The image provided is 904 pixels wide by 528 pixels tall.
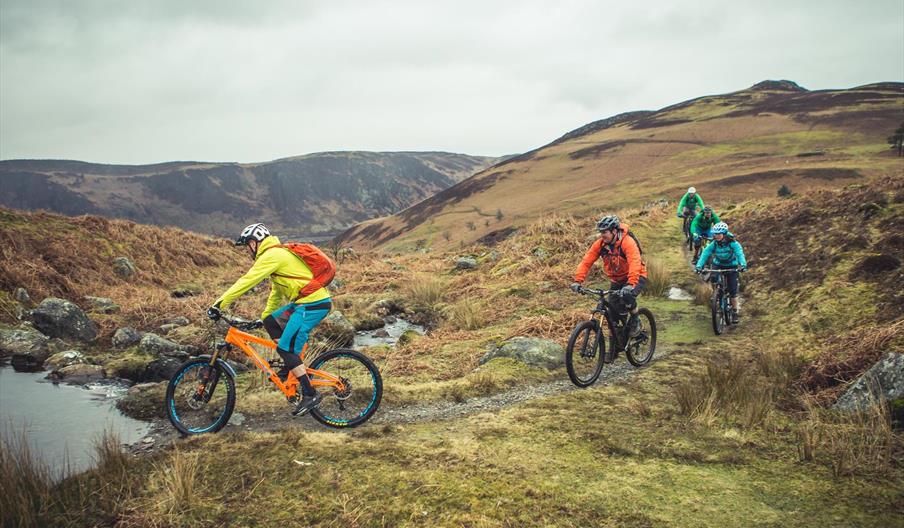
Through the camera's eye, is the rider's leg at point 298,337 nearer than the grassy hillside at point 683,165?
Yes

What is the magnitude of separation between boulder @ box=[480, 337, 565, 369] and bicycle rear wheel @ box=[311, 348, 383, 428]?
2.70 meters

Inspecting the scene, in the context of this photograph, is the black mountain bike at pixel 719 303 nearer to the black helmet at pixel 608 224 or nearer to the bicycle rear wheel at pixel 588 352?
the bicycle rear wheel at pixel 588 352

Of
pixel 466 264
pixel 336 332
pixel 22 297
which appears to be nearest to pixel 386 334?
pixel 336 332

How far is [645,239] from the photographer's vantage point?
19.5 m

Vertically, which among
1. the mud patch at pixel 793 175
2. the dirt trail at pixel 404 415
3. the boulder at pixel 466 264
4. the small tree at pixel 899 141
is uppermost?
the small tree at pixel 899 141

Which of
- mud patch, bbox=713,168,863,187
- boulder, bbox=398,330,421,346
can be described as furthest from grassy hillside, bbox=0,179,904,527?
mud patch, bbox=713,168,863,187

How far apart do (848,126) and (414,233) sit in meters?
58.6

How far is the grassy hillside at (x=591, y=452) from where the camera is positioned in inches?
165

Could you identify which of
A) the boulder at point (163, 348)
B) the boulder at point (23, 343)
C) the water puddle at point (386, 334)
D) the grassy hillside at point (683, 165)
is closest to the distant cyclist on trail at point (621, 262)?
the water puddle at point (386, 334)

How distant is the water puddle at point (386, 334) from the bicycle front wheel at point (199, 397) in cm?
555

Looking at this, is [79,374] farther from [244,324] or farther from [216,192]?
[216,192]

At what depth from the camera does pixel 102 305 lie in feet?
43.9

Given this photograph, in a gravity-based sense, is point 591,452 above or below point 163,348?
below

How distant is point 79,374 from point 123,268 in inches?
383
